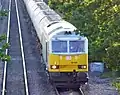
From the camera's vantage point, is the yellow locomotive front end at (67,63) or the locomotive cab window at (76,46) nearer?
the yellow locomotive front end at (67,63)

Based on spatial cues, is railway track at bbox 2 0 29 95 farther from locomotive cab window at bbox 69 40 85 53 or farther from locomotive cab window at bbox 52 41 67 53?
locomotive cab window at bbox 69 40 85 53

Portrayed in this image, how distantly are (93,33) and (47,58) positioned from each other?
550 cm

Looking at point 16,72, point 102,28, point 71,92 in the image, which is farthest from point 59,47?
point 16,72

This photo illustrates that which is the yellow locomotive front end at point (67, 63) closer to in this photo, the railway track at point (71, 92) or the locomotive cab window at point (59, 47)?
the locomotive cab window at point (59, 47)

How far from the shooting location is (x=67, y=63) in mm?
19328

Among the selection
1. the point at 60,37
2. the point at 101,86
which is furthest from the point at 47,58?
the point at 101,86

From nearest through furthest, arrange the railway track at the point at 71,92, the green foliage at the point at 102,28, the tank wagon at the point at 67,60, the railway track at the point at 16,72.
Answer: the tank wagon at the point at 67,60 → the railway track at the point at 71,92 → the green foliage at the point at 102,28 → the railway track at the point at 16,72

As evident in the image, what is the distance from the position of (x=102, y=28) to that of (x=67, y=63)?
4408 mm

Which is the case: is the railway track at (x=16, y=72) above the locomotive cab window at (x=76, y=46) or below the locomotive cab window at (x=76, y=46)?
below

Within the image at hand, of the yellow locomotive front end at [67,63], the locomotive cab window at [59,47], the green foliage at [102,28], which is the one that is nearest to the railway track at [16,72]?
the yellow locomotive front end at [67,63]

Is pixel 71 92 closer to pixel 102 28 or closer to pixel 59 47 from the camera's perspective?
pixel 59 47

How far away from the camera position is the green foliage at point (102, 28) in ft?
65.8

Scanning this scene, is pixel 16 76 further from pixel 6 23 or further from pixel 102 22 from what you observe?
pixel 6 23

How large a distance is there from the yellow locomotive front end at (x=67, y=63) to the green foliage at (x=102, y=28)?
132cm
